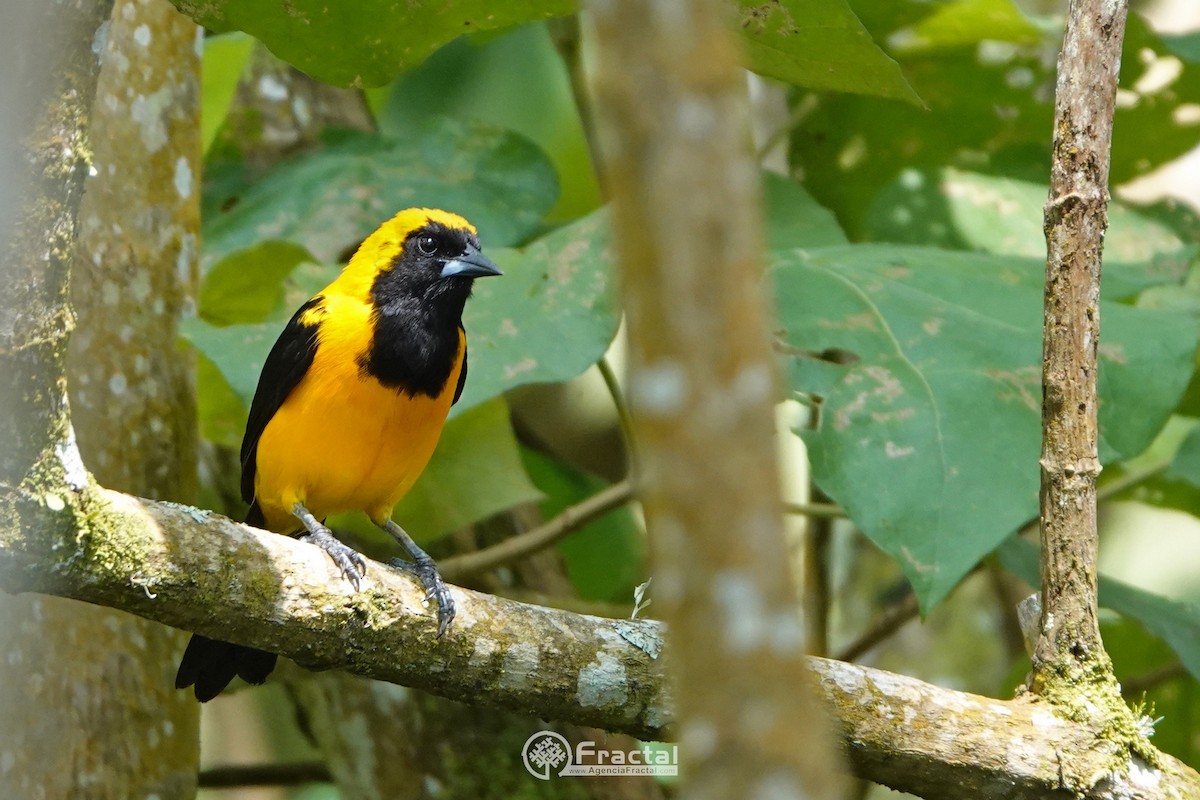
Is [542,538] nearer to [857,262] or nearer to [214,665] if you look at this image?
[214,665]

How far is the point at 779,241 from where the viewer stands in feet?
13.5

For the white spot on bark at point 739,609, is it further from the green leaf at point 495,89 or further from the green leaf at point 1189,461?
the green leaf at point 495,89

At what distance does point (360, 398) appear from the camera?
3.34 meters

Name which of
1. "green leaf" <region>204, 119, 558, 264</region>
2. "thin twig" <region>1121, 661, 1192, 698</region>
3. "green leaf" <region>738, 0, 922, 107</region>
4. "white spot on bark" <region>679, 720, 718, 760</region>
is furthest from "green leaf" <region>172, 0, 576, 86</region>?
"thin twig" <region>1121, 661, 1192, 698</region>

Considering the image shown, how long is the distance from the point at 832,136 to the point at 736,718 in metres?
4.17

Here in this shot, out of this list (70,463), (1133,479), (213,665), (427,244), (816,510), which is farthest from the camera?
(1133,479)

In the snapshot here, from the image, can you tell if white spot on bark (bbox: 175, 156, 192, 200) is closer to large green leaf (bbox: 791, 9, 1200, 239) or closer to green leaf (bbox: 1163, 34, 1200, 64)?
large green leaf (bbox: 791, 9, 1200, 239)

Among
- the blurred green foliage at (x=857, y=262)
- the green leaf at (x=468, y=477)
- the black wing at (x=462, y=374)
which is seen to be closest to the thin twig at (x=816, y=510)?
the blurred green foliage at (x=857, y=262)

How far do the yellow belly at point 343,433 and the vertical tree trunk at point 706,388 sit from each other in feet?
8.08

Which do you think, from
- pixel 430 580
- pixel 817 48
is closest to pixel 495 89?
pixel 817 48

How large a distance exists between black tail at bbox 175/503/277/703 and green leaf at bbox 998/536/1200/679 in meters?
2.10

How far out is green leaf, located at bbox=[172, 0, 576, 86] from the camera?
106 inches

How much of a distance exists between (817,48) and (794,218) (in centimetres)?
158

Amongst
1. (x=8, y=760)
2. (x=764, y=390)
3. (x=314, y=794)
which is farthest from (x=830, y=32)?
(x=314, y=794)
